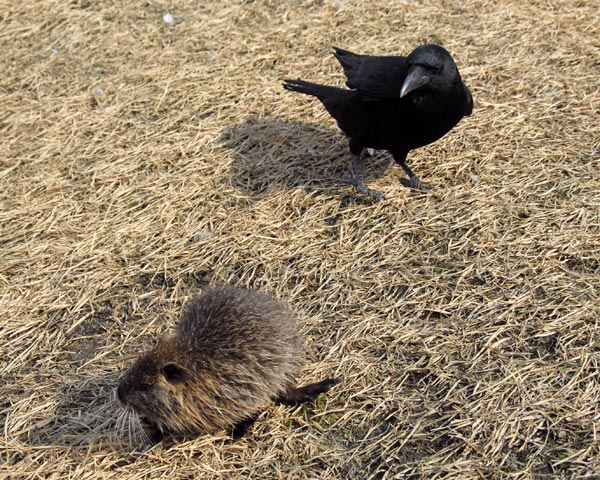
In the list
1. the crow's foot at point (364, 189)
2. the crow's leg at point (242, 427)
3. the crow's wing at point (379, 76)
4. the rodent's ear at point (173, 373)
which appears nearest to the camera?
the rodent's ear at point (173, 373)

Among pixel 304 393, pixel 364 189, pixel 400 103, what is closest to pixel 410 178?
pixel 364 189

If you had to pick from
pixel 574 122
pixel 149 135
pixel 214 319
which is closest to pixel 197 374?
pixel 214 319

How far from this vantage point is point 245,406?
3674 millimetres

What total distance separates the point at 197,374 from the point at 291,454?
0.67m

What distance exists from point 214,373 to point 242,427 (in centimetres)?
38

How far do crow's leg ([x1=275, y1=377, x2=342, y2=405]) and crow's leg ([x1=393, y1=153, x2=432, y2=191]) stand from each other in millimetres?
2056

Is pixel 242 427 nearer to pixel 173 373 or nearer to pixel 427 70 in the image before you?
pixel 173 373

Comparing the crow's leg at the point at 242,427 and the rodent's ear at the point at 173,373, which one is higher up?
the rodent's ear at the point at 173,373

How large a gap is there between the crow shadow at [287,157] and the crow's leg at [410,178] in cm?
28

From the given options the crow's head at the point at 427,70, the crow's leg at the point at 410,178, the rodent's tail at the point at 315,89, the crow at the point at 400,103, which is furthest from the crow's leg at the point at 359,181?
the crow's head at the point at 427,70

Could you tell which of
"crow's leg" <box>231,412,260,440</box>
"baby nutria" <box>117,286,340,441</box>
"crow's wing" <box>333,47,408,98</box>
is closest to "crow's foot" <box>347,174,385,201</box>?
"crow's wing" <box>333,47,408,98</box>

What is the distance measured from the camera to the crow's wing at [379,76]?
496 centimetres

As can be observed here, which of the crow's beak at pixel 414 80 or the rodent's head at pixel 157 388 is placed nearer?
the rodent's head at pixel 157 388

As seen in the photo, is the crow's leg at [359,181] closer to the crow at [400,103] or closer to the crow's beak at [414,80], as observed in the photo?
the crow at [400,103]
